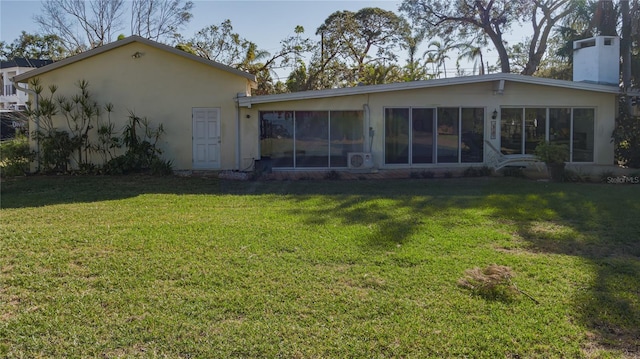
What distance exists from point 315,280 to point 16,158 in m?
11.8

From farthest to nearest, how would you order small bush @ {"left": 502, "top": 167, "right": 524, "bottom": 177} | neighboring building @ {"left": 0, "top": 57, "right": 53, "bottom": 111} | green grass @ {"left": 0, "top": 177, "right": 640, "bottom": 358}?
neighboring building @ {"left": 0, "top": 57, "right": 53, "bottom": 111}
small bush @ {"left": 502, "top": 167, "right": 524, "bottom": 177}
green grass @ {"left": 0, "top": 177, "right": 640, "bottom": 358}

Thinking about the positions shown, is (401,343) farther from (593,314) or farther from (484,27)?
(484,27)

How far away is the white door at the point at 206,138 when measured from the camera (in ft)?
45.0

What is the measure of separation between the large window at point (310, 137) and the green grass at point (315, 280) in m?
5.53

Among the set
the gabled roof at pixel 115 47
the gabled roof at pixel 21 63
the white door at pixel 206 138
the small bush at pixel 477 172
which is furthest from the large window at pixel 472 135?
the gabled roof at pixel 21 63

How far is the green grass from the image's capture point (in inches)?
130

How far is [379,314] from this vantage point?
374cm

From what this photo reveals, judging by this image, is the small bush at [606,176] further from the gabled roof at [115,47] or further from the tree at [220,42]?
the tree at [220,42]

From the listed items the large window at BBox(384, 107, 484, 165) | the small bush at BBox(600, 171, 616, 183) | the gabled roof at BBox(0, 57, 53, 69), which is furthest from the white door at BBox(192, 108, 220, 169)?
the gabled roof at BBox(0, 57, 53, 69)

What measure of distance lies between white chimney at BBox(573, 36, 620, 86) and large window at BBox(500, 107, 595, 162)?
1116 millimetres

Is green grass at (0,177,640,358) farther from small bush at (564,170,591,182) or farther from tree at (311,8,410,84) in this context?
tree at (311,8,410,84)

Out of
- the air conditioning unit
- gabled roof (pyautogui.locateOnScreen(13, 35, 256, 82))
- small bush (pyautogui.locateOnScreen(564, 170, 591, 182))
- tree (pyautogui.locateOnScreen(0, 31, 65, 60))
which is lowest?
small bush (pyautogui.locateOnScreen(564, 170, 591, 182))

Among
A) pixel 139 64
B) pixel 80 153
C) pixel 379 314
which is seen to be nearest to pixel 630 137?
pixel 379 314

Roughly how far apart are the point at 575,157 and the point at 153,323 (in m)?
14.0
